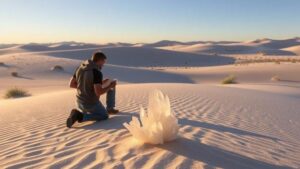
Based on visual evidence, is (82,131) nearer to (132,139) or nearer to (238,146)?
(132,139)

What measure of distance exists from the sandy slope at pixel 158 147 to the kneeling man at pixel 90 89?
19 cm

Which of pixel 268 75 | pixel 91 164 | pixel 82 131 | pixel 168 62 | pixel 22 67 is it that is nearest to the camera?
pixel 91 164

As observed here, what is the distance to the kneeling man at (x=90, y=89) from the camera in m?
6.63

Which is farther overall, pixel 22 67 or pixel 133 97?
pixel 22 67

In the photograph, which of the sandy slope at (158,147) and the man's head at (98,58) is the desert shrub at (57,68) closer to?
the sandy slope at (158,147)

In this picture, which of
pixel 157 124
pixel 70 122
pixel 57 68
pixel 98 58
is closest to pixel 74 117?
pixel 70 122

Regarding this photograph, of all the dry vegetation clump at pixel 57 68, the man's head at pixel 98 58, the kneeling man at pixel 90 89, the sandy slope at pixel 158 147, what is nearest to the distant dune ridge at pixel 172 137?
the sandy slope at pixel 158 147

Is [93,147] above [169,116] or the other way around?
the other way around

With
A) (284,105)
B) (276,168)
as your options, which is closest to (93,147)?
(276,168)

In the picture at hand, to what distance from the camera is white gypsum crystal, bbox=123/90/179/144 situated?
16.4 feet

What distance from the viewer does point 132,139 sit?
5426 mm

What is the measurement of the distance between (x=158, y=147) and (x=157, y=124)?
0.29 meters

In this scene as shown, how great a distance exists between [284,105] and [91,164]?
8156 millimetres

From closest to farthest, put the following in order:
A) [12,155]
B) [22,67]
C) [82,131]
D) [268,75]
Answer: [12,155] → [82,131] → [268,75] → [22,67]
